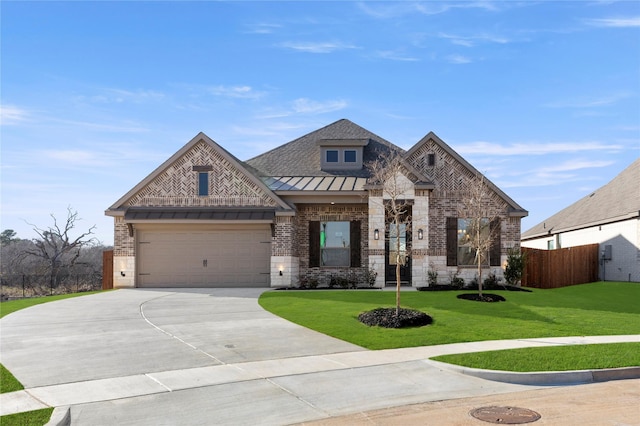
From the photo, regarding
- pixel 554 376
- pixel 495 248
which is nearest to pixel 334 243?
pixel 495 248

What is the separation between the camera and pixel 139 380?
915 cm

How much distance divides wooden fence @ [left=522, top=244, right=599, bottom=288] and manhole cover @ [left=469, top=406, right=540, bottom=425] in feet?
62.6

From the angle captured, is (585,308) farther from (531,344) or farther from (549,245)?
(549,245)

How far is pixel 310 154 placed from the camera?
28750 millimetres

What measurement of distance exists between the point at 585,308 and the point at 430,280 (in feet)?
24.2

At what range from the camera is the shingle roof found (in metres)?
27.4

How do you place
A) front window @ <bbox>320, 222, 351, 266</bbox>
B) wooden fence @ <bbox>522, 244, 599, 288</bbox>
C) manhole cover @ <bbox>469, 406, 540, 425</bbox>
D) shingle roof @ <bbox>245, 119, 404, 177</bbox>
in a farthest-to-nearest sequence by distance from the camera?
shingle roof @ <bbox>245, 119, 404, 177</bbox>
wooden fence @ <bbox>522, 244, 599, 288</bbox>
front window @ <bbox>320, 222, 351, 266</bbox>
manhole cover @ <bbox>469, 406, 540, 425</bbox>

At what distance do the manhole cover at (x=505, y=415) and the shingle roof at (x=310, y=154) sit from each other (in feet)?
63.1

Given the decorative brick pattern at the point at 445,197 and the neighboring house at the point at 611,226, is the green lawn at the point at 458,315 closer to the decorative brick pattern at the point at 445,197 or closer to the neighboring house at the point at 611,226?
the decorative brick pattern at the point at 445,197

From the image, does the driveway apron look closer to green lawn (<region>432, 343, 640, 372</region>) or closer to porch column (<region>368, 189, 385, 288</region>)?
green lawn (<region>432, 343, 640, 372</region>)

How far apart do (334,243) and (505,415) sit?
18439mm

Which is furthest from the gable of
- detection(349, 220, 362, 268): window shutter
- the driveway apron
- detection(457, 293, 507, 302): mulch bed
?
detection(457, 293, 507, 302): mulch bed

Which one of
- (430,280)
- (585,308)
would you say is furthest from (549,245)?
(585,308)

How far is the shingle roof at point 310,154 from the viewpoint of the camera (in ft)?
89.9
